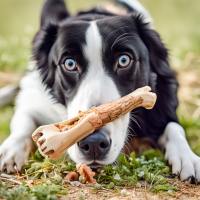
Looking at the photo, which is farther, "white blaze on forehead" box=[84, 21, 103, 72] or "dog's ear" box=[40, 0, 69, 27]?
"dog's ear" box=[40, 0, 69, 27]

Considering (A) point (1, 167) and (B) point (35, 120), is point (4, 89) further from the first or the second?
(A) point (1, 167)

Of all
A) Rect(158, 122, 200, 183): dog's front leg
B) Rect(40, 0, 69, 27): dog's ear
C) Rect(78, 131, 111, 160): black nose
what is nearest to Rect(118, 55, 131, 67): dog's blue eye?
Rect(78, 131, 111, 160): black nose

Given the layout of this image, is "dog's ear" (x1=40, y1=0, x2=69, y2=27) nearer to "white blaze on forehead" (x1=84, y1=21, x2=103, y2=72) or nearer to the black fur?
the black fur

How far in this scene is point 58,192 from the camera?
156cm

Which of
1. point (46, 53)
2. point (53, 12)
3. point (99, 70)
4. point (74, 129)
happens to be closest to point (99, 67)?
point (99, 70)

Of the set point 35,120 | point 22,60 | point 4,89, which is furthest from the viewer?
point 22,60

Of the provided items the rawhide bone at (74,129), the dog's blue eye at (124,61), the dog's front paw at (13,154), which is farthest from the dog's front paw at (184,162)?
the dog's front paw at (13,154)

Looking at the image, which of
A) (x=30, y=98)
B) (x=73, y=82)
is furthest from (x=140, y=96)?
(x=30, y=98)

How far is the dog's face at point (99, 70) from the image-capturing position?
62.5 inches

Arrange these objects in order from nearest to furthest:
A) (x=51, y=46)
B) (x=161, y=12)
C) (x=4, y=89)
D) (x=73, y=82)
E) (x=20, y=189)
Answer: (x=20, y=189), (x=73, y=82), (x=51, y=46), (x=4, y=89), (x=161, y=12)

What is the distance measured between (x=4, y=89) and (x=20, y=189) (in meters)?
2.55

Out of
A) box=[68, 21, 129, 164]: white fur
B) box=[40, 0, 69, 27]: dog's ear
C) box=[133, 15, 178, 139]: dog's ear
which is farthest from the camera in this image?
box=[40, 0, 69, 27]: dog's ear

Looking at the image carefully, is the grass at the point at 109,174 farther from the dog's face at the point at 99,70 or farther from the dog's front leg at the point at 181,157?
the dog's face at the point at 99,70

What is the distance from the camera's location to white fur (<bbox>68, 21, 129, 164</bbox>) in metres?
1.64
